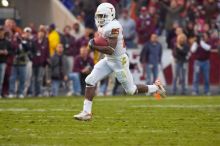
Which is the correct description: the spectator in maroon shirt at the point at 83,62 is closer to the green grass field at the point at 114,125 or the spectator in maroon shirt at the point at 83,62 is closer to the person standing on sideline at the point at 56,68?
the person standing on sideline at the point at 56,68

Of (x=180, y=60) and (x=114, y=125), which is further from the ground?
(x=180, y=60)

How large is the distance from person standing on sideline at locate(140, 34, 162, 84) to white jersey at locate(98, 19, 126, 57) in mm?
8858

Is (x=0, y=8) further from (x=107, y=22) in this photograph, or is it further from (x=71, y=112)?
(x=107, y=22)

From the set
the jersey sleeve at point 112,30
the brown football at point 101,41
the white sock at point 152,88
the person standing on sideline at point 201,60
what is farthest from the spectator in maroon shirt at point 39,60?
the jersey sleeve at point 112,30

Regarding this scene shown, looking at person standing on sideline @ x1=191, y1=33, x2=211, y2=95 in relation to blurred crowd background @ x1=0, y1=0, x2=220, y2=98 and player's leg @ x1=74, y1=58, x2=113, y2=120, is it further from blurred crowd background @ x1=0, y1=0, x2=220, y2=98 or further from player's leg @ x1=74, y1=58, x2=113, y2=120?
player's leg @ x1=74, y1=58, x2=113, y2=120

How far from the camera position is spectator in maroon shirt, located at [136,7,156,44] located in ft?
67.1

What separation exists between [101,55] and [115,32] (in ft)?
28.5

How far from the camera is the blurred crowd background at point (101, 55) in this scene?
59.8ft

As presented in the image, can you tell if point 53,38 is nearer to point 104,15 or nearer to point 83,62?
point 83,62

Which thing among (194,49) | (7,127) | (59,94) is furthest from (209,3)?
(7,127)

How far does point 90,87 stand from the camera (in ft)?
34.7

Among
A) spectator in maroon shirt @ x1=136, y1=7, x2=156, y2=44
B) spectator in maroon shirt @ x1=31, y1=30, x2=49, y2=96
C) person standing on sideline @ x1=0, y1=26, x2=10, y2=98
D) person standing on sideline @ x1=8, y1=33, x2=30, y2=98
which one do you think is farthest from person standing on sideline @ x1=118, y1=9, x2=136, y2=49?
person standing on sideline @ x1=0, y1=26, x2=10, y2=98

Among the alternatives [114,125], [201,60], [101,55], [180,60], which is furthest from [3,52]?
[114,125]

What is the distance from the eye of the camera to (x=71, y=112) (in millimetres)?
12195
